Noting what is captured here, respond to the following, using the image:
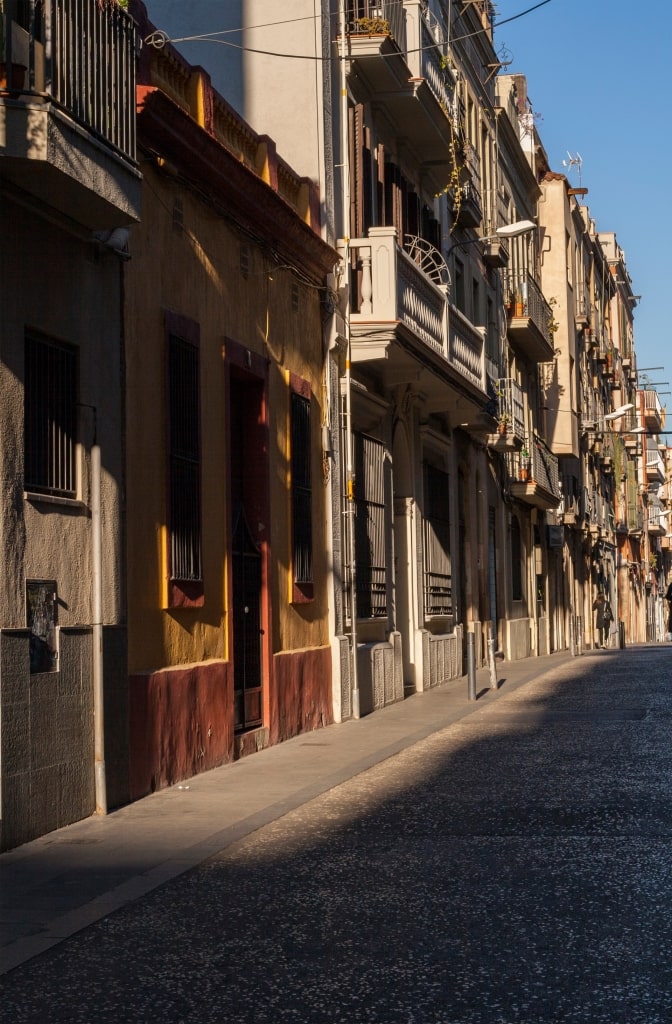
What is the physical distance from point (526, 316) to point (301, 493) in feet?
67.1

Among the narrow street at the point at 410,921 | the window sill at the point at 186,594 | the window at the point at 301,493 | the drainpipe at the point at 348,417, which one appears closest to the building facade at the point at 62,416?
the window sill at the point at 186,594

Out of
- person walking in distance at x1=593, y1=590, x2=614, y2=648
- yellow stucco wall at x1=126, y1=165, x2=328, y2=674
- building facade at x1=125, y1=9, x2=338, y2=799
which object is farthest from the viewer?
person walking in distance at x1=593, y1=590, x2=614, y2=648

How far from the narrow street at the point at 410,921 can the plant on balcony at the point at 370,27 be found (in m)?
11.0

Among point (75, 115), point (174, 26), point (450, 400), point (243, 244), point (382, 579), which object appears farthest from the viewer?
point (450, 400)

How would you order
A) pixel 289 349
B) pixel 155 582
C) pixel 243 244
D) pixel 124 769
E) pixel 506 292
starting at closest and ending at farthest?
1. pixel 124 769
2. pixel 155 582
3. pixel 243 244
4. pixel 289 349
5. pixel 506 292

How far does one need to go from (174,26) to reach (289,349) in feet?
16.2

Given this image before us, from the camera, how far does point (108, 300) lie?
11.3 meters

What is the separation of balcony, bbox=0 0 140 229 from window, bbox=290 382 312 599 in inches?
253

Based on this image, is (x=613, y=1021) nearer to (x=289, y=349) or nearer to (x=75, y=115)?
(x=75, y=115)

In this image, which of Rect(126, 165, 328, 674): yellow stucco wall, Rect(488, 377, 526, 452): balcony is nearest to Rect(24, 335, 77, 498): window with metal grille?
Rect(126, 165, 328, 674): yellow stucco wall

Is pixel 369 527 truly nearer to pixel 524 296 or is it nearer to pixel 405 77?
pixel 405 77

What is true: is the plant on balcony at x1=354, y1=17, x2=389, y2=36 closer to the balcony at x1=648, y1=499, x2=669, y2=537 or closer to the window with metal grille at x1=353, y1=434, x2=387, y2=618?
the window with metal grille at x1=353, y1=434, x2=387, y2=618

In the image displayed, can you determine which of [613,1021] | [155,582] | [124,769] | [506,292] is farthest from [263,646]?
[506,292]

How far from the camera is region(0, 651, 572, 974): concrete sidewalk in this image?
7.32 m
